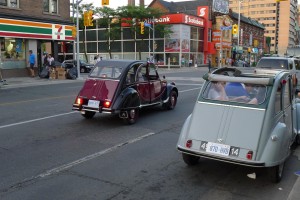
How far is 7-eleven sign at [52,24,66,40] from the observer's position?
2892 centimetres

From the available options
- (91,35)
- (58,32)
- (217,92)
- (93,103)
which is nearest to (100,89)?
(93,103)

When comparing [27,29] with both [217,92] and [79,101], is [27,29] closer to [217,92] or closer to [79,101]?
[79,101]

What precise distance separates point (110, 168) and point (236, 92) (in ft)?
7.96

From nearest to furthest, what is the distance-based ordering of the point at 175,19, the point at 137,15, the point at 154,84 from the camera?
the point at 154,84
the point at 137,15
the point at 175,19

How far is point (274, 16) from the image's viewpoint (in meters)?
156

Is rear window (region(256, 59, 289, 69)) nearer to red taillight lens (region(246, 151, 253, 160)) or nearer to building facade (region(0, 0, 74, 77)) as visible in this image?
red taillight lens (region(246, 151, 253, 160))

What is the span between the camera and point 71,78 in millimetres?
26375

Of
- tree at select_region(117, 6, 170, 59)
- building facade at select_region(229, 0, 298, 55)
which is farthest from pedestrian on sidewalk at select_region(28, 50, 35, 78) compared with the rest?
building facade at select_region(229, 0, 298, 55)

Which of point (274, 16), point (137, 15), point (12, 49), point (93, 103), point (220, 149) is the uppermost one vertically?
point (274, 16)

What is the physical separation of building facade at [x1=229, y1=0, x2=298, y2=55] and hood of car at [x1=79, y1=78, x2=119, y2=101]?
15182 centimetres

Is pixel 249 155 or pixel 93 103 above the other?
pixel 93 103

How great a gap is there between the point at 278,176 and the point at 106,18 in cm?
4939

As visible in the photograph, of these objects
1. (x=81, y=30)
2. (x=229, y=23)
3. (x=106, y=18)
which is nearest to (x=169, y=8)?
(x=229, y=23)

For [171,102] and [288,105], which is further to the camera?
[171,102]
